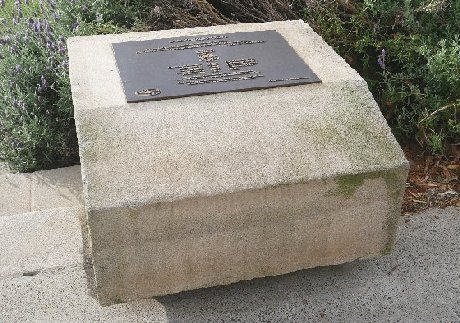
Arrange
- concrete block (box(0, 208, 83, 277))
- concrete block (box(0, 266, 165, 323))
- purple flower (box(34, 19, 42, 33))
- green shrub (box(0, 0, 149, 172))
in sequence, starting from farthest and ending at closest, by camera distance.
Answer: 1. purple flower (box(34, 19, 42, 33))
2. green shrub (box(0, 0, 149, 172))
3. concrete block (box(0, 208, 83, 277))
4. concrete block (box(0, 266, 165, 323))

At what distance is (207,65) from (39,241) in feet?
4.12

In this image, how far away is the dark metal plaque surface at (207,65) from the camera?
2.97m

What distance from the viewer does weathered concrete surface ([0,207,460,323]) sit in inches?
107

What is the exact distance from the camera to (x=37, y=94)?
162 inches

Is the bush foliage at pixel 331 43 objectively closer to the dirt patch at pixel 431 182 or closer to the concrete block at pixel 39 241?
the dirt patch at pixel 431 182

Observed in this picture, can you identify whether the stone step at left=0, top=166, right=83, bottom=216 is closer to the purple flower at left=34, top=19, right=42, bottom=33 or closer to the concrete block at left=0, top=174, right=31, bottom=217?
the concrete block at left=0, top=174, right=31, bottom=217

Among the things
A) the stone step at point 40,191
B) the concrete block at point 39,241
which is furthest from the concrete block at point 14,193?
the concrete block at point 39,241

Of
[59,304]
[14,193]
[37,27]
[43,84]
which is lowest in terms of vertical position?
[14,193]

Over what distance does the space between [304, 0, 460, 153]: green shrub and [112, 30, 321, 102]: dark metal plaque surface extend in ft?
3.03

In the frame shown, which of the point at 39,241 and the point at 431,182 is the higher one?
the point at 431,182

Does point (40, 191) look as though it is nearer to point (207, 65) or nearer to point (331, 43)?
point (207, 65)

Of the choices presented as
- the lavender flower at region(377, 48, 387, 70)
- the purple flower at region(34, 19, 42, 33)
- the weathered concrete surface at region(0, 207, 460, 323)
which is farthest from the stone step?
the lavender flower at region(377, 48, 387, 70)

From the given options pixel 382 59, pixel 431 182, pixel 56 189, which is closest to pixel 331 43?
pixel 382 59

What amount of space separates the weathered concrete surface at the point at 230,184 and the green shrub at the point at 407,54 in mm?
1044
